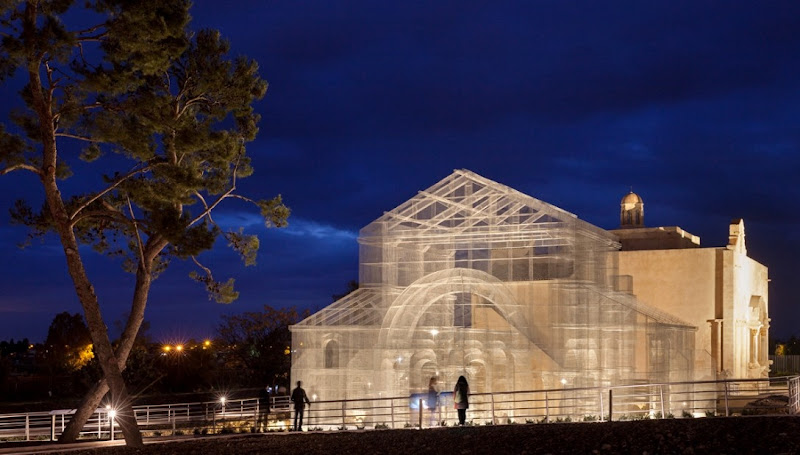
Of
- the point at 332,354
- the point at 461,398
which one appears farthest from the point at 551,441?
the point at 332,354

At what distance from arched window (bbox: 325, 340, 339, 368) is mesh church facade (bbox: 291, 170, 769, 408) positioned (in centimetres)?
4

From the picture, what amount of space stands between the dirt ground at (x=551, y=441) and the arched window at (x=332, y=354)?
14.9 meters

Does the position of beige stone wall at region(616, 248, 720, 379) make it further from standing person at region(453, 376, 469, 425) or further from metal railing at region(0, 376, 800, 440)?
standing person at region(453, 376, 469, 425)

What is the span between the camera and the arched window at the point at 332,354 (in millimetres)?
33562

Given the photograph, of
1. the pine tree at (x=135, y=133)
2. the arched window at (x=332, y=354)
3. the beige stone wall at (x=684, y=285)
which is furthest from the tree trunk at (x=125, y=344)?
the beige stone wall at (x=684, y=285)

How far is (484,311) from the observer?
35.9m

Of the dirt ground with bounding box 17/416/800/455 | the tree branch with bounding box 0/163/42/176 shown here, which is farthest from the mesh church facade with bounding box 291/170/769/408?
the tree branch with bounding box 0/163/42/176

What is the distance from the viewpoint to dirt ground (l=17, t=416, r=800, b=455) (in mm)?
12945

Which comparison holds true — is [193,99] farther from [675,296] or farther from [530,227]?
[675,296]

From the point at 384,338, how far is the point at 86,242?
40.6ft

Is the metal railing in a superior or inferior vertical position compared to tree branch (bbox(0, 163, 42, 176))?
inferior

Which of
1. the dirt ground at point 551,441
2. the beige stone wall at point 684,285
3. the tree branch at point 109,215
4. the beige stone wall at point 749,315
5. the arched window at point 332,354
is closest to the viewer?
the dirt ground at point 551,441

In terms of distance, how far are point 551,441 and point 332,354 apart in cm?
2024

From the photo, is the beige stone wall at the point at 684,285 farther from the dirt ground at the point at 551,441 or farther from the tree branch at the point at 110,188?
the tree branch at the point at 110,188
